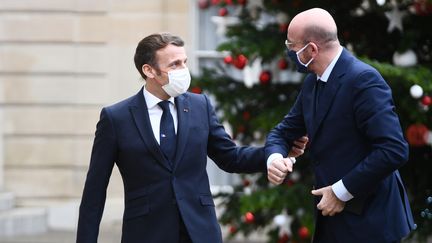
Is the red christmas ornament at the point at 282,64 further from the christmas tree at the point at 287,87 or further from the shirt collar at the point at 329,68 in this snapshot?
the shirt collar at the point at 329,68

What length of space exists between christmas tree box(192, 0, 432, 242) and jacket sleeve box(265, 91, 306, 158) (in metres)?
2.20

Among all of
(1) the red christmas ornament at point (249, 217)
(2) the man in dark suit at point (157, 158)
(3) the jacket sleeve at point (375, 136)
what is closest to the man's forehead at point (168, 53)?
(2) the man in dark suit at point (157, 158)

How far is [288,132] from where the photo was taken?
5191 millimetres

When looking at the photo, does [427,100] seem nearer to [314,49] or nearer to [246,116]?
[246,116]

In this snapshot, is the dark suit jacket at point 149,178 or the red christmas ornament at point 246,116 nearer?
the dark suit jacket at point 149,178

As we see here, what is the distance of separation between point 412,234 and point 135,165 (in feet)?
10.7

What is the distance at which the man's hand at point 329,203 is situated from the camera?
184 inches

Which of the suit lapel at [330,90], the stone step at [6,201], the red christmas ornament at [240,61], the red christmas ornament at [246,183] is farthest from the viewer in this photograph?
the stone step at [6,201]

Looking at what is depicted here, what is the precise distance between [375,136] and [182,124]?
3.53ft

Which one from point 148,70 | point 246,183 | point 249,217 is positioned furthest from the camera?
point 246,183

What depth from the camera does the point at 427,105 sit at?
7125 mm

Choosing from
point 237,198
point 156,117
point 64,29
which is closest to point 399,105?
point 237,198

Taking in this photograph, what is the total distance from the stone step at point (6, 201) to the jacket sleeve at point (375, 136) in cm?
702

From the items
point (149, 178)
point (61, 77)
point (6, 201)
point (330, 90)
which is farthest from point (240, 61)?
point (6, 201)
